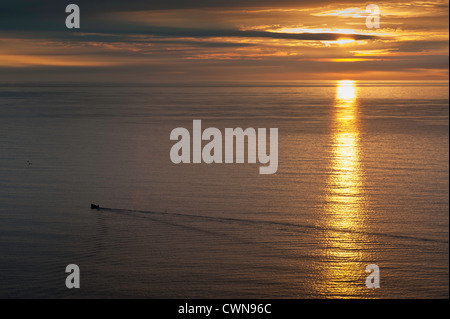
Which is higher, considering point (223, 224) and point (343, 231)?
point (223, 224)

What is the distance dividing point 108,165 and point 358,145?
959 inches

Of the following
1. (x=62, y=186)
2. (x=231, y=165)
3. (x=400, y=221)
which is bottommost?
(x=400, y=221)

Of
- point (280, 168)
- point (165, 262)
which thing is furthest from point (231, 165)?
point (165, 262)

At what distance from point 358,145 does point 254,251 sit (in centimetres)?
3409

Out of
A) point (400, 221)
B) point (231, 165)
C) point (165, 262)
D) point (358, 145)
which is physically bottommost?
point (165, 262)

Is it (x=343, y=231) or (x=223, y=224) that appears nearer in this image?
(x=343, y=231)

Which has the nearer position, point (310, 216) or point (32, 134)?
point (310, 216)
